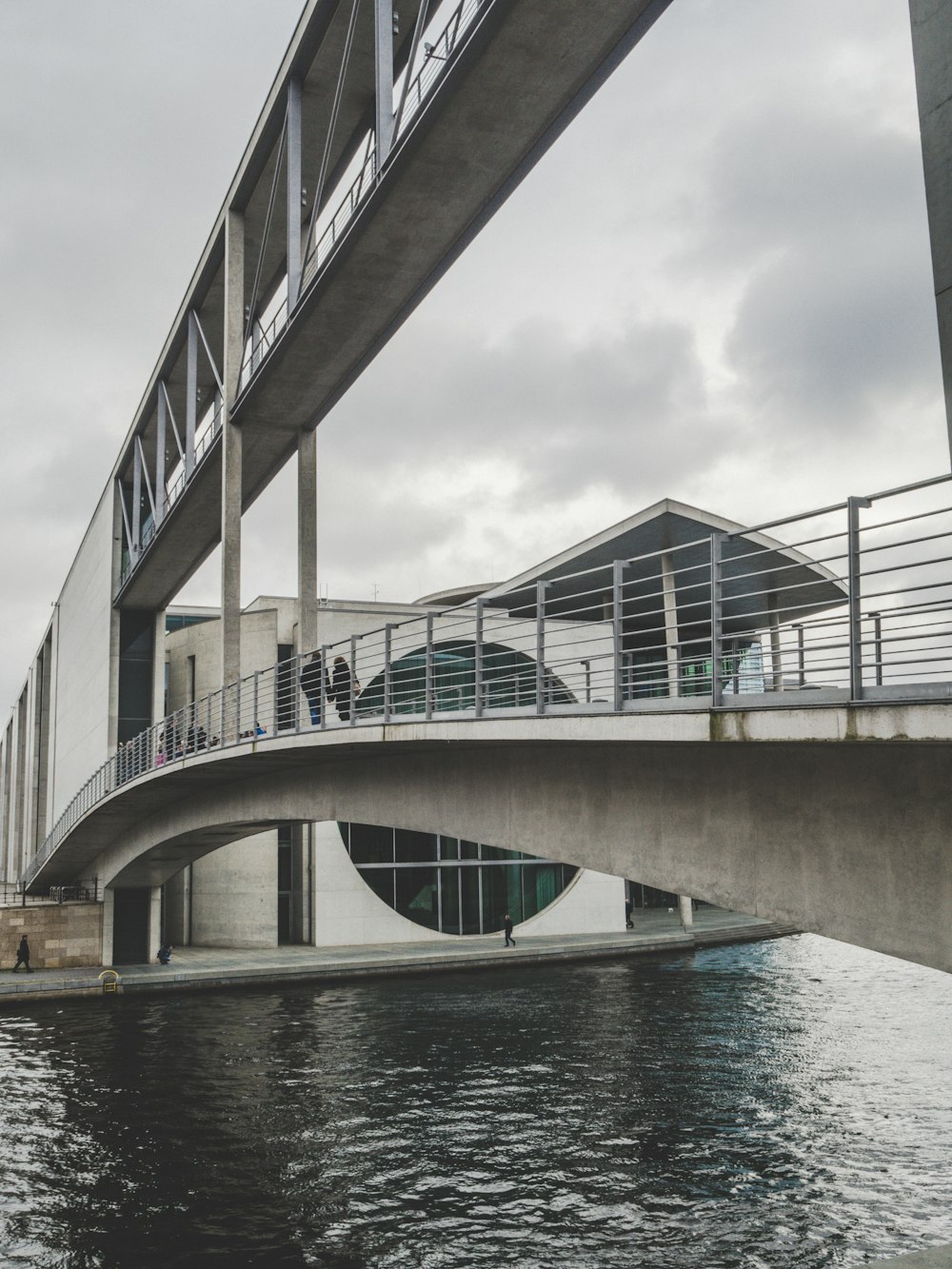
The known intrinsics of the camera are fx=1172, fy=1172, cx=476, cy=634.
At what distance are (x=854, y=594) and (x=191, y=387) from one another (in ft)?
80.5

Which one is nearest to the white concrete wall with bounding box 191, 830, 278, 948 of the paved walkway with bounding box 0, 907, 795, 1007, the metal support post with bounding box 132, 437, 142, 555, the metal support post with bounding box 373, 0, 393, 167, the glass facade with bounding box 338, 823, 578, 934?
the paved walkway with bounding box 0, 907, 795, 1007

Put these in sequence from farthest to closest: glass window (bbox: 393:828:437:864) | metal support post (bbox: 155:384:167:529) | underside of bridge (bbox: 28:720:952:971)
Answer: glass window (bbox: 393:828:437:864)
metal support post (bbox: 155:384:167:529)
underside of bridge (bbox: 28:720:952:971)

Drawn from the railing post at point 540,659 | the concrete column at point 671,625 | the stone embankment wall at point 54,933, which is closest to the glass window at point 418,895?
the stone embankment wall at point 54,933

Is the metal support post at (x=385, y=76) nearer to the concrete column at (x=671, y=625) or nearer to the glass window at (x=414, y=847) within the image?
the concrete column at (x=671, y=625)

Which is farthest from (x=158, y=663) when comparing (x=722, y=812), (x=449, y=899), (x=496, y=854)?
(x=722, y=812)

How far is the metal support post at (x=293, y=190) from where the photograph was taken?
68.5 ft

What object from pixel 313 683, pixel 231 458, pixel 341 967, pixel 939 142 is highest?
pixel 231 458

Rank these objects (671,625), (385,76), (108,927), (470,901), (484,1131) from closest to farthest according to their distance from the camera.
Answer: (671,625)
(484,1131)
(385,76)
(108,927)
(470,901)

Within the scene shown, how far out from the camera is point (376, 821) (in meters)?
16.0

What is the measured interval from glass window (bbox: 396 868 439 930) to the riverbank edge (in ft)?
5.35

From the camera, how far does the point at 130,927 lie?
32.7 m

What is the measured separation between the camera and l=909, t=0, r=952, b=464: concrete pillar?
19.7ft

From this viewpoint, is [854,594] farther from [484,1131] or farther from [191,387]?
[191,387]

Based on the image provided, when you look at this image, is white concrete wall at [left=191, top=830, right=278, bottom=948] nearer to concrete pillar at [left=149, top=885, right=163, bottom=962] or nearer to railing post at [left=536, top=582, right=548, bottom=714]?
concrete pillar at [left=149, top=885, right=163, bottom=962]
